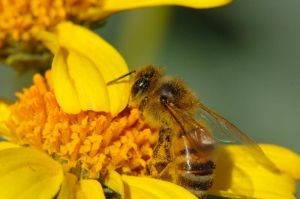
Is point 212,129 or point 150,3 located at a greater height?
point 150,3

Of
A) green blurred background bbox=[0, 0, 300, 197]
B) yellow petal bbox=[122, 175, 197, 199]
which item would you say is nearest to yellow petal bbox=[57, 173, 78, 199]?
yellow petal bbox=[122, 175, 197, 199]

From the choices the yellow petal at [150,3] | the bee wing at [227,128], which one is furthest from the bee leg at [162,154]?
the yellow petal at [150,3]

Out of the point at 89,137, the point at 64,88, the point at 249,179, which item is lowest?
the point at 249,179

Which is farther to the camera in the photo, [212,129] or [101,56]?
[101,56]

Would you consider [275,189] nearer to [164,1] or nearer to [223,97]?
[164,1]

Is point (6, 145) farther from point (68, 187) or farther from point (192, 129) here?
point (192, 129)

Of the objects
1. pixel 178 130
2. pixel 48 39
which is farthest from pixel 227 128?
pixel 48 39

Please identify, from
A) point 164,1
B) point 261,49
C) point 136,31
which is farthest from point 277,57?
point 164,1

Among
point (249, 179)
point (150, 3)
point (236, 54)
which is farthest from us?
point (236, 54)
